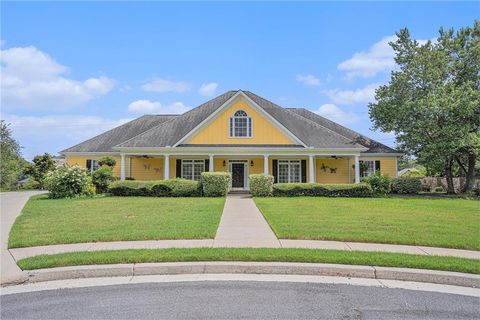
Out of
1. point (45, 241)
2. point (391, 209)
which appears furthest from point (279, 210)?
point (45, 241)

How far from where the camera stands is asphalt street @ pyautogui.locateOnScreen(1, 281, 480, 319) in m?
4.23

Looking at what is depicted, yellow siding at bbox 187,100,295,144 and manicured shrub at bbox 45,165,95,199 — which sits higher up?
yellow siding at bbox 187,100,295,144

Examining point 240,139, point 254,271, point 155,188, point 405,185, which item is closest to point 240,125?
point 240,139

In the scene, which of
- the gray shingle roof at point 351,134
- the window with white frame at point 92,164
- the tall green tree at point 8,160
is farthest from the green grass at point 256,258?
the tall green tree at point 8,160

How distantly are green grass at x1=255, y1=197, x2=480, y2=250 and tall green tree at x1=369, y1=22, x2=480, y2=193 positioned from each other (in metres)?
10.7

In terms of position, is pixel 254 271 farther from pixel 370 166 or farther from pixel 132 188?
pixel 370 166

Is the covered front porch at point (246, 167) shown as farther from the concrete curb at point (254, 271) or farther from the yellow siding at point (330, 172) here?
the concrete curb at point (254, 271)

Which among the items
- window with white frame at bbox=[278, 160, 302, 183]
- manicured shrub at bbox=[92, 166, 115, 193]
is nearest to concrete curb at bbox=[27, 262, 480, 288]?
manicured shrub at bbox=[92, 166, 115, 193]

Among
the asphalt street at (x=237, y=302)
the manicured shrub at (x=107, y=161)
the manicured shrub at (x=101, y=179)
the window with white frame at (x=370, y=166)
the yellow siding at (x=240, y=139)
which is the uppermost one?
the yellow siding at (x=240, y=139)

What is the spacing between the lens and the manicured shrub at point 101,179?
1994 centimetres

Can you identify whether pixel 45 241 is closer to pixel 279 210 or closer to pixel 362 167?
pixel 279 210

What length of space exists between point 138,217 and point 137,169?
14.7 m

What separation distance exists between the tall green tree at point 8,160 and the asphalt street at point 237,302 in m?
35.9

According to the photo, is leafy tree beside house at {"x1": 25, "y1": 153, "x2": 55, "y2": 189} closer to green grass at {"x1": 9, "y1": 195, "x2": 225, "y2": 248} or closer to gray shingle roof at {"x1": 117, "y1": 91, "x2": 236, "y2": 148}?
gray shingle roof at {"x1": 117, "y1": 91, "x2": 236, "y2": 148}
